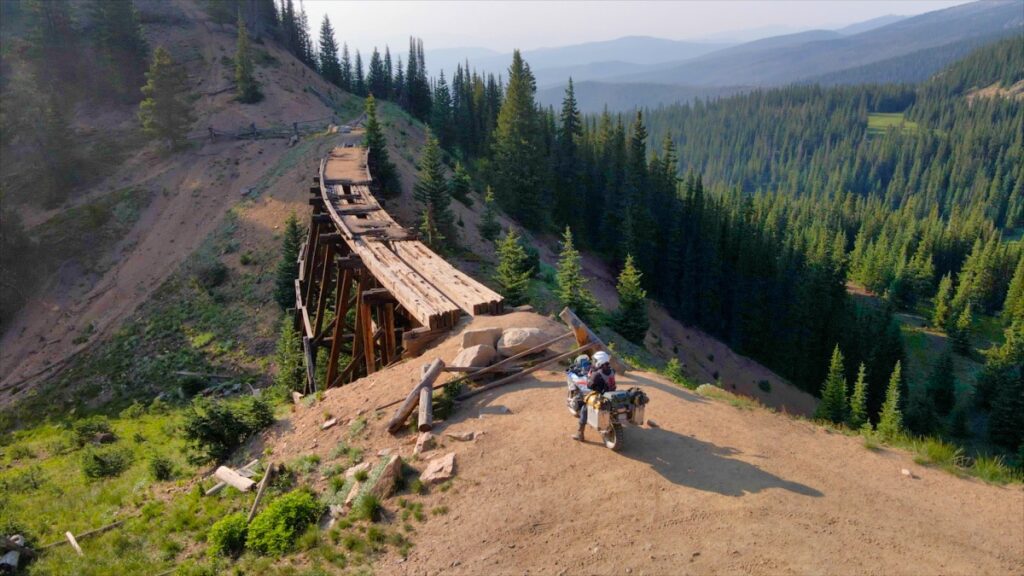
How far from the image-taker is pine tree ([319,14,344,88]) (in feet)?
277

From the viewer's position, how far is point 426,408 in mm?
11297

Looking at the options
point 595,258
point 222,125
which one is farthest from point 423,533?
point 595,258

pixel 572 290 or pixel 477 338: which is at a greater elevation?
pixel 477 338

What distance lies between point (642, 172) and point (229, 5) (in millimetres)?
52588

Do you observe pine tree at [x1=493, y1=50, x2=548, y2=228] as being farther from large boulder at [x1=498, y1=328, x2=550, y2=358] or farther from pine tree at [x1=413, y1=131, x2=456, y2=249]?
large boulder at [x1=498, y1=328, x2=550, y2=358]

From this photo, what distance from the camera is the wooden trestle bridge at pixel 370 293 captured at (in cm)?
1547

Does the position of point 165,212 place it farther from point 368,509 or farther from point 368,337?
point 368,509

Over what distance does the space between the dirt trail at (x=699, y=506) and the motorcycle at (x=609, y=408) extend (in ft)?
1.14

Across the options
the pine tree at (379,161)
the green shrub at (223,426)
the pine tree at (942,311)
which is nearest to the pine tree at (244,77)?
the pine tree at (379,161)

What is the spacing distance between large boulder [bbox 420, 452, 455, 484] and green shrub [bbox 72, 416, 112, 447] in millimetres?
15902

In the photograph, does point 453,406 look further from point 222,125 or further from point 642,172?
point 642,172

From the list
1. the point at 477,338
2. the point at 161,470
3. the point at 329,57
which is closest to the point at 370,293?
the point at 477,338

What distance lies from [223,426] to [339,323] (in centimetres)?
531

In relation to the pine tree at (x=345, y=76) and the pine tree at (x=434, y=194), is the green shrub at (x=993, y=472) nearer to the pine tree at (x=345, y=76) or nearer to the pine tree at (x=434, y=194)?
the pine tree at (x=434, y=194)
